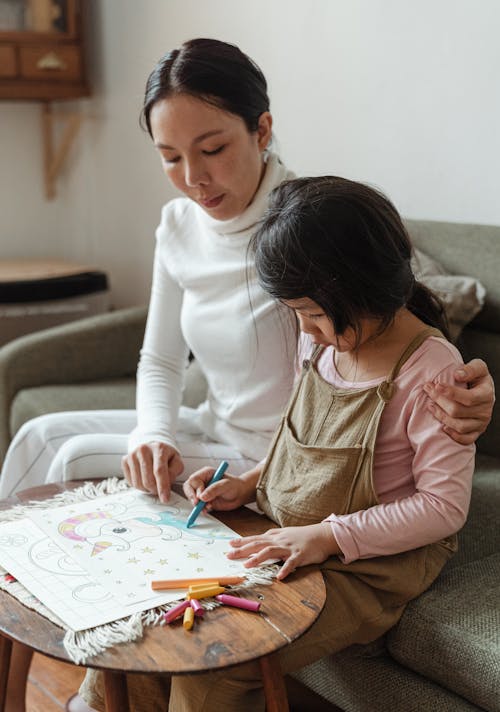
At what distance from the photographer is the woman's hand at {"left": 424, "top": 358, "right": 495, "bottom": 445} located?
119cm

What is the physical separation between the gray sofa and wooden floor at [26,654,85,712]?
477mm

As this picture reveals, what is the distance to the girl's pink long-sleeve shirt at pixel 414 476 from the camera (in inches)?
47.1

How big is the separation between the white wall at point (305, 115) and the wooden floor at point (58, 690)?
3.49ft

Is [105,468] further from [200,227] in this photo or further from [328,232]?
[328,232]

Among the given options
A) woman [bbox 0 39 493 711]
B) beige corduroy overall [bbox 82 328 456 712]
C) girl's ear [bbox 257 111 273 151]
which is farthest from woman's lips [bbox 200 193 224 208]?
beige corduroy overall [bbox 82 328 456 712]

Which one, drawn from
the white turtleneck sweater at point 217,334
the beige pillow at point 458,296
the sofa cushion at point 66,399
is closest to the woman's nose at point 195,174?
the white turtleneck sweater at point 217,334

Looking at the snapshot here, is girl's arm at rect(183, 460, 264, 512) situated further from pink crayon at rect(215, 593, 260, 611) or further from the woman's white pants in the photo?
pink crayon at rect(215, 593, 260, 611)

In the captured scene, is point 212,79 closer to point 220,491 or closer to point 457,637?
point 220,491

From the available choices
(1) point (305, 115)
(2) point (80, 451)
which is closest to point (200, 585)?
(2) point (80, 451)

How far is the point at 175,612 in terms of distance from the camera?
1.05 m

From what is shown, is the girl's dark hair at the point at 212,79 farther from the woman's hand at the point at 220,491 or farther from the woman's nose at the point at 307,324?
the woman's hand at the point at 220,491

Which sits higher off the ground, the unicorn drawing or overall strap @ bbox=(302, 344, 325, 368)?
overall strap @ bbox=(302, 344, 325, 368)

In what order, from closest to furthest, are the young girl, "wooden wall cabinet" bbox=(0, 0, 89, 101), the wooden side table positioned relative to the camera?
1. the wooden side table
2. the young girl
3. "wooden wall cabinet" bbox=(0, 0, 89, 101)

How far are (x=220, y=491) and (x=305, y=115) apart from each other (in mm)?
1408
